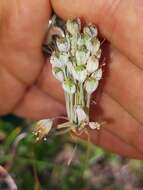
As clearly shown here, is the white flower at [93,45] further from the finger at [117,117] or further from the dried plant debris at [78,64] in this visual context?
the finger at [117,117]

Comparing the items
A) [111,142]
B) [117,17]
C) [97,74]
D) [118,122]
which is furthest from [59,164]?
[117,17]

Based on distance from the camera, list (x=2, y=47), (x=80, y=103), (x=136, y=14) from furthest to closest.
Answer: (x=2, y=47) < (x=80, y=103) < (x=136, y=14)

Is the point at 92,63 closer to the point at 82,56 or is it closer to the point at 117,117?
the point at 82,56

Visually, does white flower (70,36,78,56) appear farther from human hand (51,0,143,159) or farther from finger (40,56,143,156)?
finger (40,56,143,156)

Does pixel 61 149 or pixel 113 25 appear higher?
pixel 113 25

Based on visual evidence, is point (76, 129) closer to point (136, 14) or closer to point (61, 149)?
point (136, 14)

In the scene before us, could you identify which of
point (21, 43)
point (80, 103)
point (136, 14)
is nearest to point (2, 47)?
point (21, 43)

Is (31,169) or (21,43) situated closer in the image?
(21,43)
